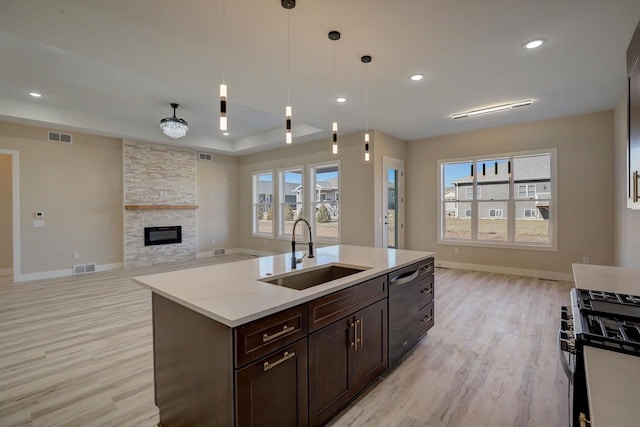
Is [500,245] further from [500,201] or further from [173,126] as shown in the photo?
[173,126]

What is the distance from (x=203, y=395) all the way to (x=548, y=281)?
6037 mm

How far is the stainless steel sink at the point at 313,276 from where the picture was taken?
222 centimetres

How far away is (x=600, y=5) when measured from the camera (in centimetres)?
229

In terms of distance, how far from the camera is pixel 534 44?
283 centimetres

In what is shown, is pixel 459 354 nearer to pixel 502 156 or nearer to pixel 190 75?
pixel 190 75

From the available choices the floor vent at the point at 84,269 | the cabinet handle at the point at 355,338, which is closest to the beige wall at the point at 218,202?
the floor vent at the point at 84,269

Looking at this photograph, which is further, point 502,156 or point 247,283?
point 502,156

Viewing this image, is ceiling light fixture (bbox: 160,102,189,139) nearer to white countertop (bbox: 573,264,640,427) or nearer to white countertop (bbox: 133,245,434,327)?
white countertop (bbox: 133,245,434,327)

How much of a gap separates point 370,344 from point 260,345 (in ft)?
3.45

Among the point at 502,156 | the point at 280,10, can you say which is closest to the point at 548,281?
the point at 502,156

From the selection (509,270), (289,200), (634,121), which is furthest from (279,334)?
(289,200)

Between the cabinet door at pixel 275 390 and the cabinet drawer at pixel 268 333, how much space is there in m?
0.04

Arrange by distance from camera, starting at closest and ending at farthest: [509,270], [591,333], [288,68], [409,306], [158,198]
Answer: [591,333] → [409,306] → [288,68] → [509,270] → [158,198]

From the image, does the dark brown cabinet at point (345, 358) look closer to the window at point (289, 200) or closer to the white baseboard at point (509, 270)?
the white baseboard at point (509, 270)
